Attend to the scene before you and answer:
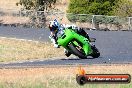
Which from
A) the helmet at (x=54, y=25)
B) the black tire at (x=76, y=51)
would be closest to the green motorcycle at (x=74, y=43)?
the black tire at (x=76, y=51)

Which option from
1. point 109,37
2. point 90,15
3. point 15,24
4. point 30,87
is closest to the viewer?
point 30,87

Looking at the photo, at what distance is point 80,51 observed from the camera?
324 inches

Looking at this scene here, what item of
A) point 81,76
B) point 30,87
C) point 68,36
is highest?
point 68,36

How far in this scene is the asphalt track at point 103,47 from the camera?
104ft

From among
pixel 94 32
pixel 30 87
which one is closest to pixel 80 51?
pixel 30 87

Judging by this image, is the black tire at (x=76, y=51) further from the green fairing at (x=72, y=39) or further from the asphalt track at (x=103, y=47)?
the asphalt track at (x=103, y=47)

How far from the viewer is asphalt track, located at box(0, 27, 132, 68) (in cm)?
3156

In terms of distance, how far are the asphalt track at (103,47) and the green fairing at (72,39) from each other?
58.3 ft

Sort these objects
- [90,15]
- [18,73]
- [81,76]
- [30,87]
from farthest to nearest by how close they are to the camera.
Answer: [90,15], [18,73], [30,87], [81,76]

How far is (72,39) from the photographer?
26.7ft

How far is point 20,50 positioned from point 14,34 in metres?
15.8

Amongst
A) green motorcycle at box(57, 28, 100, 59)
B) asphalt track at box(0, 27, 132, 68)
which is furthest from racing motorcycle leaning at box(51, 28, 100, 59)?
asphalt track at box(0, 27, 132, 68)

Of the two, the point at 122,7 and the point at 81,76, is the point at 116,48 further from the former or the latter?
the point at 81,76

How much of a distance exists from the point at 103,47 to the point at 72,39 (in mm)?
34078
